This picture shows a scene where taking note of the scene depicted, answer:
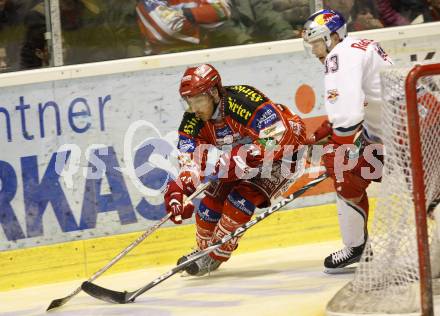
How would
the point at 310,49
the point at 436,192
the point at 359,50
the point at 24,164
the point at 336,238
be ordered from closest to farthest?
the point at 436,192 < the point at 359,50 < the point at 310,49 < the point at 24,164 < the point at 336,238

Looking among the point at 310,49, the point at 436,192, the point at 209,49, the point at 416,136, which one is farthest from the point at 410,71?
the point at 209,49

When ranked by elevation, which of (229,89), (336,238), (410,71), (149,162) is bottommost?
(336,238)

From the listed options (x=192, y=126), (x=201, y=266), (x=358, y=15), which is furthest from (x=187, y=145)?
(x=358, y=15)

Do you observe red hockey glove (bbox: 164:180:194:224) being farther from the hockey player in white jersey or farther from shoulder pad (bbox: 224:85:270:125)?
the hockey player in white jersey

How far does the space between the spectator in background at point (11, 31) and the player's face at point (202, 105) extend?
130 cm

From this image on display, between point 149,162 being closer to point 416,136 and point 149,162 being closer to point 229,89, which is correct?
point 229,89

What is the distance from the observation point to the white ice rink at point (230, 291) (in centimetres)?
468

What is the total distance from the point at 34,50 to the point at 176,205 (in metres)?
1.51

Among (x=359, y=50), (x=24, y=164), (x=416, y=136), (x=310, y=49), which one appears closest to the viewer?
(x=416, y=136)

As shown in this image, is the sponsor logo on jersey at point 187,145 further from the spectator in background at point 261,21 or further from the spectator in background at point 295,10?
the spectator in background at point 295,10

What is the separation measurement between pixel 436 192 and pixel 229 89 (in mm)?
1359

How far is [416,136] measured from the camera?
385 centimetres

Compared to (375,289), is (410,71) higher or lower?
higher

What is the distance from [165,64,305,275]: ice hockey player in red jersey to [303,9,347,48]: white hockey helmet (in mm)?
441
